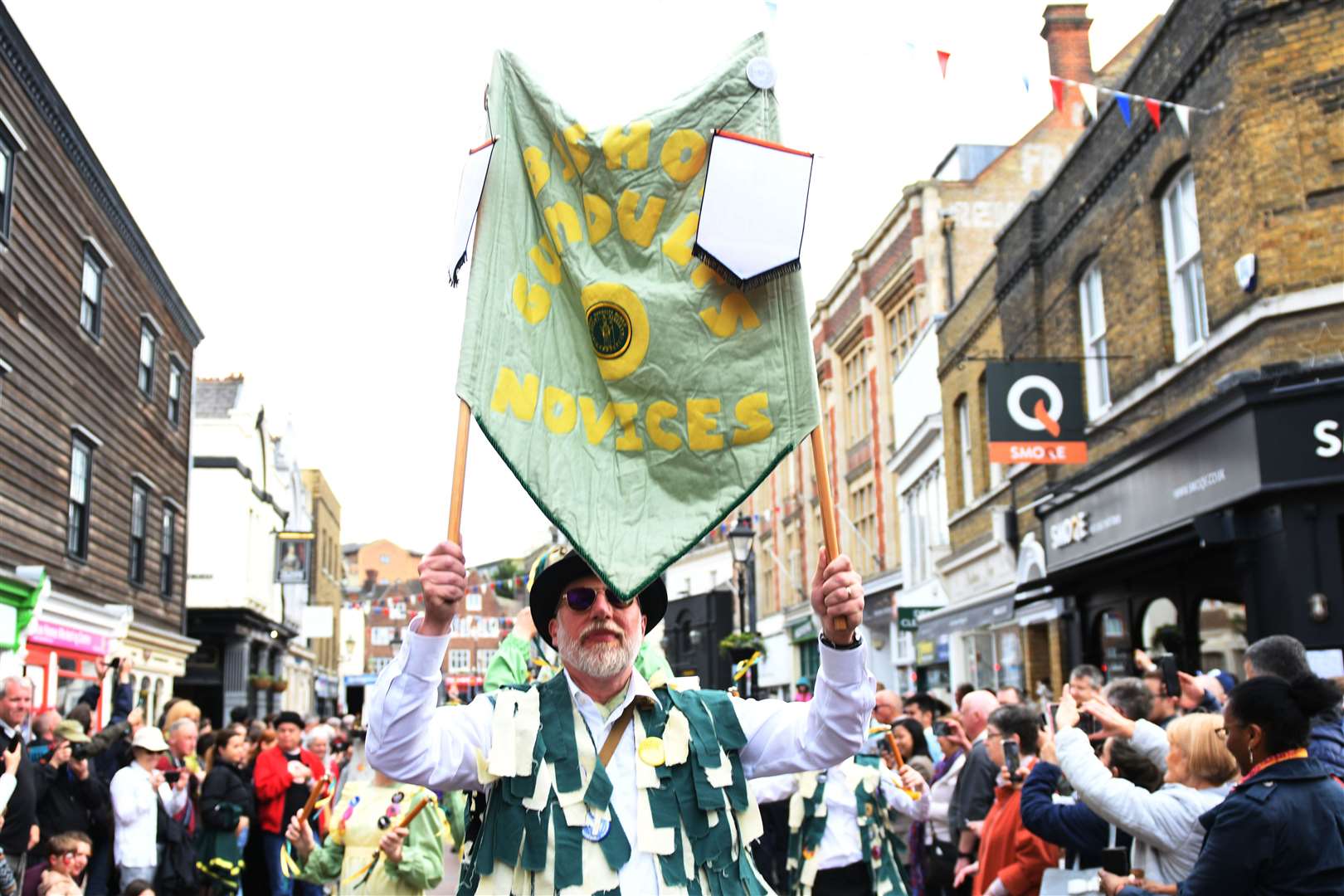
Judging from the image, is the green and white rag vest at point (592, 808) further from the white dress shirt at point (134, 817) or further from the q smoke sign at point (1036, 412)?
the q smoke sign at point (1036, 412)

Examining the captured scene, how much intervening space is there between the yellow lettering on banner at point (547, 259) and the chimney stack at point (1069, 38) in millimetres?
23964

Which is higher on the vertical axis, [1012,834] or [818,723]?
[818,723]

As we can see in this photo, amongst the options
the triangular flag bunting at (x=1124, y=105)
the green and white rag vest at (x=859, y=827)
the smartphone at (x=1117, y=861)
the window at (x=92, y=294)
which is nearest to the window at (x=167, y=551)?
the window at (x=92, y=294)

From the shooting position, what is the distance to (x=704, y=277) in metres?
3.96

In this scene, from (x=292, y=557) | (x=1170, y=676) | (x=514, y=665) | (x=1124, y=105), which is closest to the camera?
(x=1170, y=676)

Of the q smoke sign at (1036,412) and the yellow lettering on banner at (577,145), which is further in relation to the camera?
the q smoke sign at (1036,412)

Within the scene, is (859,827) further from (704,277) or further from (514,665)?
(704,277)

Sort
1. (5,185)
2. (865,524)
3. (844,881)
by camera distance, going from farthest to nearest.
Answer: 1. (865,524)
2. (5,185)
3. (844,881)

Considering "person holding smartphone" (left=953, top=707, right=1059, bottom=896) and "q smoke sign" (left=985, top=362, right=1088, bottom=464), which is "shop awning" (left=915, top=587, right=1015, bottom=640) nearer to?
"q smoke sign" (left=985, top=362, right=1088, bottom=464)

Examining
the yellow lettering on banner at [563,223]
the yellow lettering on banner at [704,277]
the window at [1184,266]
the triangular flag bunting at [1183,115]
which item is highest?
the triangular flag bunting at [1183,115]

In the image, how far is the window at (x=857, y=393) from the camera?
3697cm

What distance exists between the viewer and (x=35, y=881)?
9.01 meters

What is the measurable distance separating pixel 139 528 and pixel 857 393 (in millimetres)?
19944

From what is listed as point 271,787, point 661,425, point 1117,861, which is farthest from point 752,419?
point 271,787
